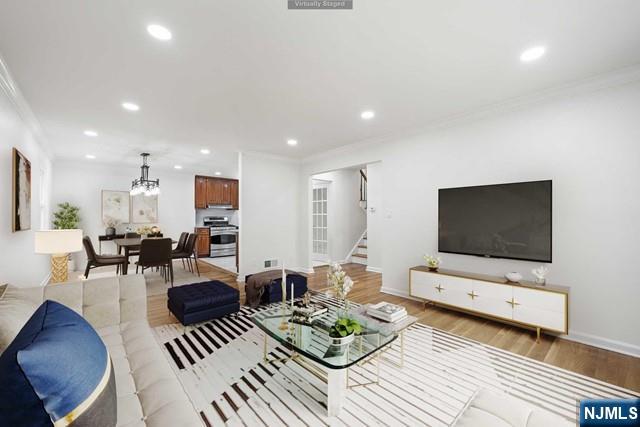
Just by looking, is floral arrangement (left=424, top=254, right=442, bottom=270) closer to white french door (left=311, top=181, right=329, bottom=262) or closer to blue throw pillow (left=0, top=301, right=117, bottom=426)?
blue throw pillow (left=0, top=301, right=117, bottom=426)

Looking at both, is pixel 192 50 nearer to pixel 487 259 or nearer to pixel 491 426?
pixel 491 426

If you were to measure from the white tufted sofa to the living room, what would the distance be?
15 millimetres

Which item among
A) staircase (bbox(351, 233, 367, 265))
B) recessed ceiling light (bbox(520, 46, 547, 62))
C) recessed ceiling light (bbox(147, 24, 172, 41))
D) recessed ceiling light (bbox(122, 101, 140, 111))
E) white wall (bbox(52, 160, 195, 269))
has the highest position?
recessed ceiling light (bbox(520, 46, 547, 62))

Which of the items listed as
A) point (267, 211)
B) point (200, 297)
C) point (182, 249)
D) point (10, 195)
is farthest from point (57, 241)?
point (267, 211)

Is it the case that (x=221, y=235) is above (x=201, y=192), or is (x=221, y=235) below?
below

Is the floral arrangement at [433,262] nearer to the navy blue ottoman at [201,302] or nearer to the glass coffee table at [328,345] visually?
the glass coffee table at [328,345]

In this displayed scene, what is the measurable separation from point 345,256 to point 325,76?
18.3 ft

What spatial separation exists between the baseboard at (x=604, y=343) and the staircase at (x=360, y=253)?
469cm

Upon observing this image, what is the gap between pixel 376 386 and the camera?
2.05 metres

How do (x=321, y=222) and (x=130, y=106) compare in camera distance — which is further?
(x=321, y=222)

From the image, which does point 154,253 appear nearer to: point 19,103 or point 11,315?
point 19,103

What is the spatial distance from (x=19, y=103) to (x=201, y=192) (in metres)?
5.43

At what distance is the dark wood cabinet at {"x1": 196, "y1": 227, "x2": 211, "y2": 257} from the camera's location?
8.22m

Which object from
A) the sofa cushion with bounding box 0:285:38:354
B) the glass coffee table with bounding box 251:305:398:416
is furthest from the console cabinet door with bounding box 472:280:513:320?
the sofa cushion with bounding box 0:285:38:354
